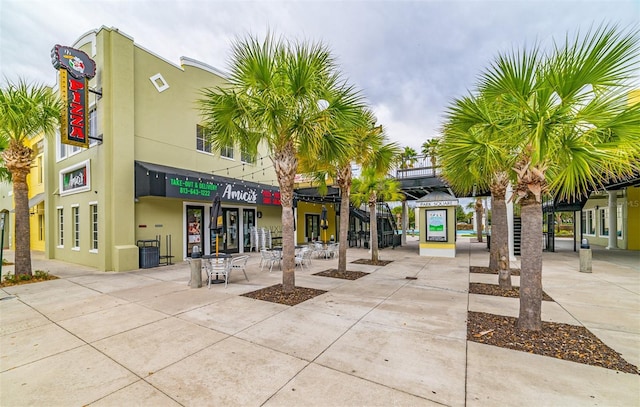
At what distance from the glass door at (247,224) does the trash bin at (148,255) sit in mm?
5233

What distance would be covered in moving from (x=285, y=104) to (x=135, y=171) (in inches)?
318

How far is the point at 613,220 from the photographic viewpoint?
17672 mm

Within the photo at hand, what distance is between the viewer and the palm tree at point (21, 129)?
329 inches

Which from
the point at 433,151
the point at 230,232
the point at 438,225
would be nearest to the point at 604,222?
the point at 438,225

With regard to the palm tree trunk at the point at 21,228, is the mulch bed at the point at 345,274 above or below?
below

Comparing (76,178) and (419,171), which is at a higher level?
(419,171)

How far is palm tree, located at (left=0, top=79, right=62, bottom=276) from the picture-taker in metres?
8.36

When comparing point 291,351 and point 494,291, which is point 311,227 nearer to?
point 494,291

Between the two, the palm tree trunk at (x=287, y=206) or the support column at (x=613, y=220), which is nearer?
the palm tree trunk at (x=287, y=206)

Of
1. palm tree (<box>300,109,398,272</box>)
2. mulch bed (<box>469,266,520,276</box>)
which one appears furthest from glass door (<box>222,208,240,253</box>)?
mulch bed (<box>469,266,520,276</box>)

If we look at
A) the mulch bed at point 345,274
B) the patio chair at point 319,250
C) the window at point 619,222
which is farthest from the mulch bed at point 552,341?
the window at point 619,222

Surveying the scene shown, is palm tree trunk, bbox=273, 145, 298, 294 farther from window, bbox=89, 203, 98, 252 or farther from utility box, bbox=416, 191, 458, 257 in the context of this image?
utility box, bbox=416, 191, 458, 257

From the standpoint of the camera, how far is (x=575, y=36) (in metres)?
3.66

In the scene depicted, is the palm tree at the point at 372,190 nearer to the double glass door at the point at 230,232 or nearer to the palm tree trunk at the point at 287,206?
the palm tree trunk at the point at 287,206
